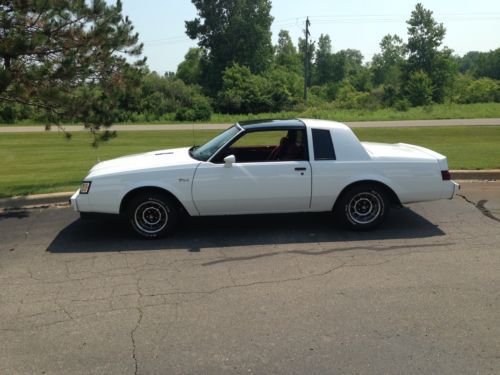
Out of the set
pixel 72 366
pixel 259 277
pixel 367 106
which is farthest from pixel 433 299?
pixel 367 106

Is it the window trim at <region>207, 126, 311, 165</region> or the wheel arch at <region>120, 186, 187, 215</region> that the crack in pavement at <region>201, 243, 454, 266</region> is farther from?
the window trim at <region>207, 126, 311, 165</region>

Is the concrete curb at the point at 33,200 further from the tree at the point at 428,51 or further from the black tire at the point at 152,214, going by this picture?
the tree at the point at 428,51

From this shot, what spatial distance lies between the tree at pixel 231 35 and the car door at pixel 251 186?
59.5m

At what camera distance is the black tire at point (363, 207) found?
21.4 feet

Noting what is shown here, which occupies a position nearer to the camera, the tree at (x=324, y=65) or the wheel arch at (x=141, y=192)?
the wheel arch at (x=141, y=192)

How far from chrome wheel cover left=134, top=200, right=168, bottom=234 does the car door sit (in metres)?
0.45

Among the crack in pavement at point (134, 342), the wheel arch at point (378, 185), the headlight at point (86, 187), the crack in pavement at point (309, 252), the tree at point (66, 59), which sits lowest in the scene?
the crack in pavement at point (134, 342)

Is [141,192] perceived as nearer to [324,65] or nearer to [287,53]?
[287,53]

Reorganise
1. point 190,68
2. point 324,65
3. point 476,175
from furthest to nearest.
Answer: point 324,65
point 190,68
point 476,175

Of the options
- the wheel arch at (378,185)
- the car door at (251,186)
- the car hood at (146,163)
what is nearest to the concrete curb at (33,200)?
the car hood at (146,163)

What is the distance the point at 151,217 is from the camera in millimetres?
6379

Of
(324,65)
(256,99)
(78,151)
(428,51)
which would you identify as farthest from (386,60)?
(78,151)

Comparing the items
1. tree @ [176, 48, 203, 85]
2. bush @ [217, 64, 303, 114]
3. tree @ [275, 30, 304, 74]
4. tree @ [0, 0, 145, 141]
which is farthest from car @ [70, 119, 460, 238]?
tree @ [275, 30, 304, 74]

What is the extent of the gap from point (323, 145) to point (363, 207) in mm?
967
